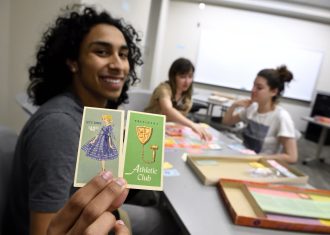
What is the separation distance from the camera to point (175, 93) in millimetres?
2434

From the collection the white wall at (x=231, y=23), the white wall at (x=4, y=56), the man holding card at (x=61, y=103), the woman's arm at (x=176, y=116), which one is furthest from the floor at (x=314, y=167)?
the white wall at (x=4, y=56)

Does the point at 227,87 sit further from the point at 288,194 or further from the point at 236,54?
the point at 288,194

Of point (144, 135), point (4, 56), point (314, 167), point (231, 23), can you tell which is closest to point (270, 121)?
point (144, 135)

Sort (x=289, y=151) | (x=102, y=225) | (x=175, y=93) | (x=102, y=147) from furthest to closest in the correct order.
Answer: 1. (x=175, y=93)
2. (x=289, y=151)
3. (x=102, y=147)
4. (x=102, y=225)

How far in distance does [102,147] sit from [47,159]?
273 mm

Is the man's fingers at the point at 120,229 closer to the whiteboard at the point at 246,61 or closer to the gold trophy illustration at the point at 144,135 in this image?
the gold trophy illustration at the point at 144,135

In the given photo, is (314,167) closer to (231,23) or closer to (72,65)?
(231,23)

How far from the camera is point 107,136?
0.56 m

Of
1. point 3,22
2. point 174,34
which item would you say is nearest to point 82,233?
point 3,22

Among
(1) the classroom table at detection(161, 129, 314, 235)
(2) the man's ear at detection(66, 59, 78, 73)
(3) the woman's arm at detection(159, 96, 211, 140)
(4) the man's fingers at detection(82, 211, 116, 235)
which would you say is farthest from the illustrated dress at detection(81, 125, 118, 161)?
(3) the woman's arm at detection(159, 96, 211, 140)

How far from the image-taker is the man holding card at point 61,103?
2.38 ft

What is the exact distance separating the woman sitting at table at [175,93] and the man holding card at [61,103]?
0.76 m

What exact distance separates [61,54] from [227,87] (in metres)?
5.05

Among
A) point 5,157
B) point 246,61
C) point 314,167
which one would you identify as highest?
point 246,61
